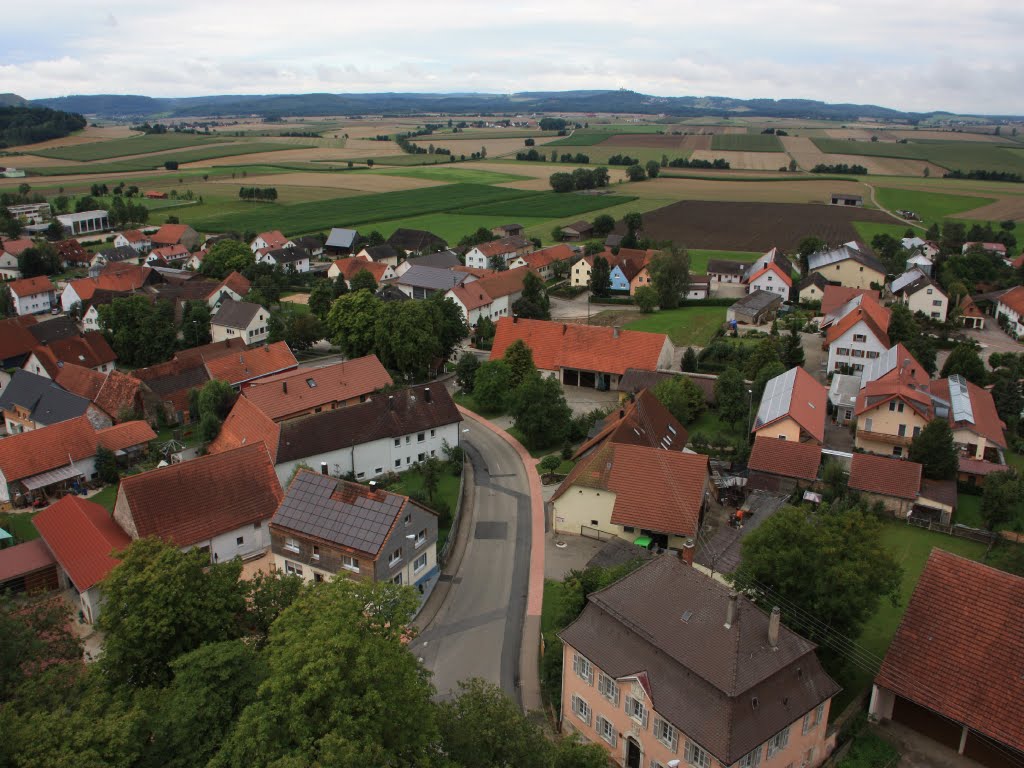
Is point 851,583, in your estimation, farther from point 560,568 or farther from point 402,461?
point 402,461

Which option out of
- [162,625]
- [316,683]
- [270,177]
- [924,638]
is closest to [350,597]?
[316,683]

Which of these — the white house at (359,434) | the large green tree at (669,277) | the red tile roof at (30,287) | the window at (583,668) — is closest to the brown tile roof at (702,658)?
the window at (583,668)

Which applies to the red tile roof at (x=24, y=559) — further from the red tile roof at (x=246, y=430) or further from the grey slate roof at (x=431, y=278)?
the grey slate roof at (x=431, y=278)

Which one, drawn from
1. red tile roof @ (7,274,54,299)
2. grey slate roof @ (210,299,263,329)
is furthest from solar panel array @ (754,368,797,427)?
red tile roof @ (7,274,54,299)

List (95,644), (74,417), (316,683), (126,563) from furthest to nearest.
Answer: (74,417) → (95,644) → (126,563) → (316,683)

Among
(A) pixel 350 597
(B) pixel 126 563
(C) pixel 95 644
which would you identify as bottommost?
(C) pixel 95 644

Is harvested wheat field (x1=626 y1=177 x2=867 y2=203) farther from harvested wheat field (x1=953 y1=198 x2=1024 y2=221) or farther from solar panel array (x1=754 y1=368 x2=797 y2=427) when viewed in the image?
solar panel array (x1=754 y1=368 x2=797 y2=427)

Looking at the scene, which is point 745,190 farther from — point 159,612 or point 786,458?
point 159,612
